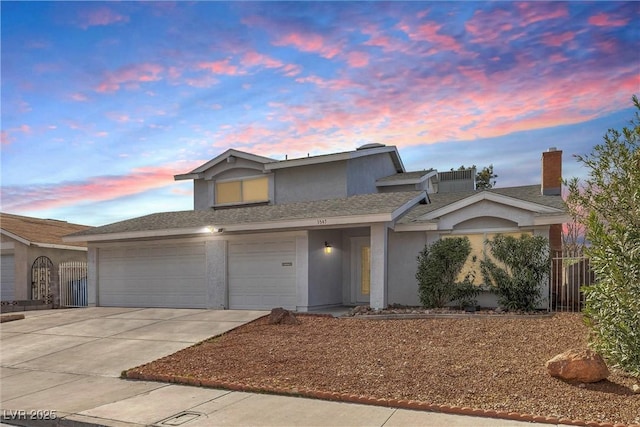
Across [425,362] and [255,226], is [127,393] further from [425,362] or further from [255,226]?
[255,226]

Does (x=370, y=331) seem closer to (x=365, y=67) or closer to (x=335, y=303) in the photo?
(x=335, y=303)

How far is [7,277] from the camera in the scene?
2256 centimetres

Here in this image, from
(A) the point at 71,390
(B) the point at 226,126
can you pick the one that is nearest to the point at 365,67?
(B) the point at 226,126

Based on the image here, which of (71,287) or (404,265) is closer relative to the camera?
(404,265)

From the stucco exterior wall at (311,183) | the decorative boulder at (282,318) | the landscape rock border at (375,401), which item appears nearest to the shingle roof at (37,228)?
the stucco exterior wall at (311,183)

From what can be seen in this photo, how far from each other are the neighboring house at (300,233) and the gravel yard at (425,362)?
10.8 feet

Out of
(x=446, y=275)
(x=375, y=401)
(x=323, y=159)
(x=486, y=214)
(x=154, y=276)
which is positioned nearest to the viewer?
(x=375, y=401)

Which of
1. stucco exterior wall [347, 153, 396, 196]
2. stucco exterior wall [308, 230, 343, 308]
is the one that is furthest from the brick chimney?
stucco exterior wall [308, 230, 343, 308]

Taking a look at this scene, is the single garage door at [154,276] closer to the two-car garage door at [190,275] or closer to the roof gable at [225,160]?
the two-car garage door at [190,275]

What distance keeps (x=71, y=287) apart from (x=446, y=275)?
18001 mm

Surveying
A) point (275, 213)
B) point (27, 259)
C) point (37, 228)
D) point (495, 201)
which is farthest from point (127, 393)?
point (37, 228)

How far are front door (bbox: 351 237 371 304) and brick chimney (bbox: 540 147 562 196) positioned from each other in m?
6.80

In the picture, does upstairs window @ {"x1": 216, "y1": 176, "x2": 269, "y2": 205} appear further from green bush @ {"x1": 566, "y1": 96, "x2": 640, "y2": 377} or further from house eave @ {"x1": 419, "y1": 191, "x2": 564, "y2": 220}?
green bush @ {"x1": 566, "y1": 96, "x2": 640, "y2": 377}

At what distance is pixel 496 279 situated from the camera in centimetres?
1325
